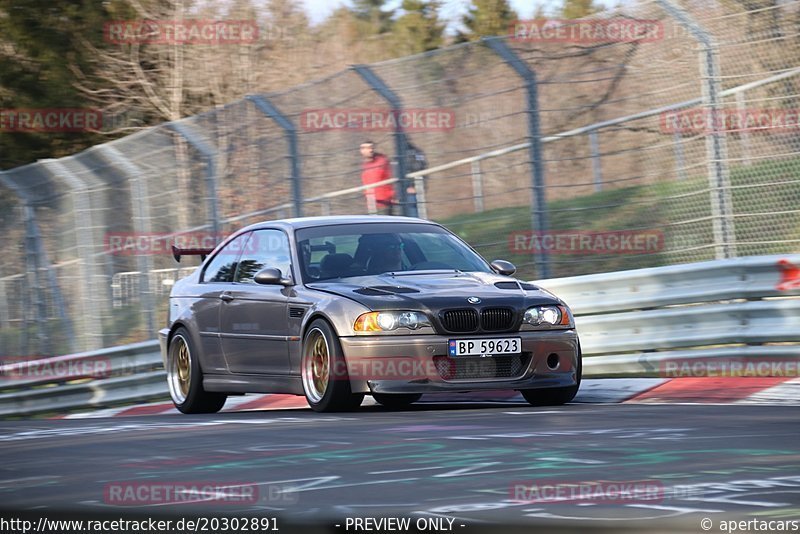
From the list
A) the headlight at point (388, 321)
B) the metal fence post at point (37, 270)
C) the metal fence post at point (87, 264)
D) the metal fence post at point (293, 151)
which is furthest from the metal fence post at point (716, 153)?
the metal fence post at point (37, 270)

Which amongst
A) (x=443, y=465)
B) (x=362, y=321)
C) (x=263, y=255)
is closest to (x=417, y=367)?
(x=362, y=321)

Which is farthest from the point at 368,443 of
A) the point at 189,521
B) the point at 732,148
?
the point at 732,148

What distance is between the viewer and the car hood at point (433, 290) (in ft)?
32.2

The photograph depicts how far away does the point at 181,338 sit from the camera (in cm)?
1234

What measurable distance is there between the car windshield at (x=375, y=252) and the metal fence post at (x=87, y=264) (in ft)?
22.1

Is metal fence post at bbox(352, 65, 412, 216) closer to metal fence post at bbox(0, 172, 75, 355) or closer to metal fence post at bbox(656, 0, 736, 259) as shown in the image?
metal fence post at bbox(656, 0, 736, 259)

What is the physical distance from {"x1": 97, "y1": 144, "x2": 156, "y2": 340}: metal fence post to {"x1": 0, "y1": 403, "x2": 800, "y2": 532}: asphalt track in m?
7.19

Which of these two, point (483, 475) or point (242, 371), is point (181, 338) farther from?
point (483, 475)

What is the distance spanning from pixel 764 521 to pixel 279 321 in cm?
655

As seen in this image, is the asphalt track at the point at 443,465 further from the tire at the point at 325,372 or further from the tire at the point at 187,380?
the tire at the point at 187,380

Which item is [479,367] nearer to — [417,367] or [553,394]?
[417,367]

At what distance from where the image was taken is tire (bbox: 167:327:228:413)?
11.9m

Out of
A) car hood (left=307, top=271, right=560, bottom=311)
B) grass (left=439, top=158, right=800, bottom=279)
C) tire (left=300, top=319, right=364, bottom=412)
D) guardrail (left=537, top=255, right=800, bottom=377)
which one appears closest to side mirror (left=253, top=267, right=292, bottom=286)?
car hood (left=307, top=271, right=560, bottom=311)

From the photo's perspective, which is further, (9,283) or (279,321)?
(9,283)
